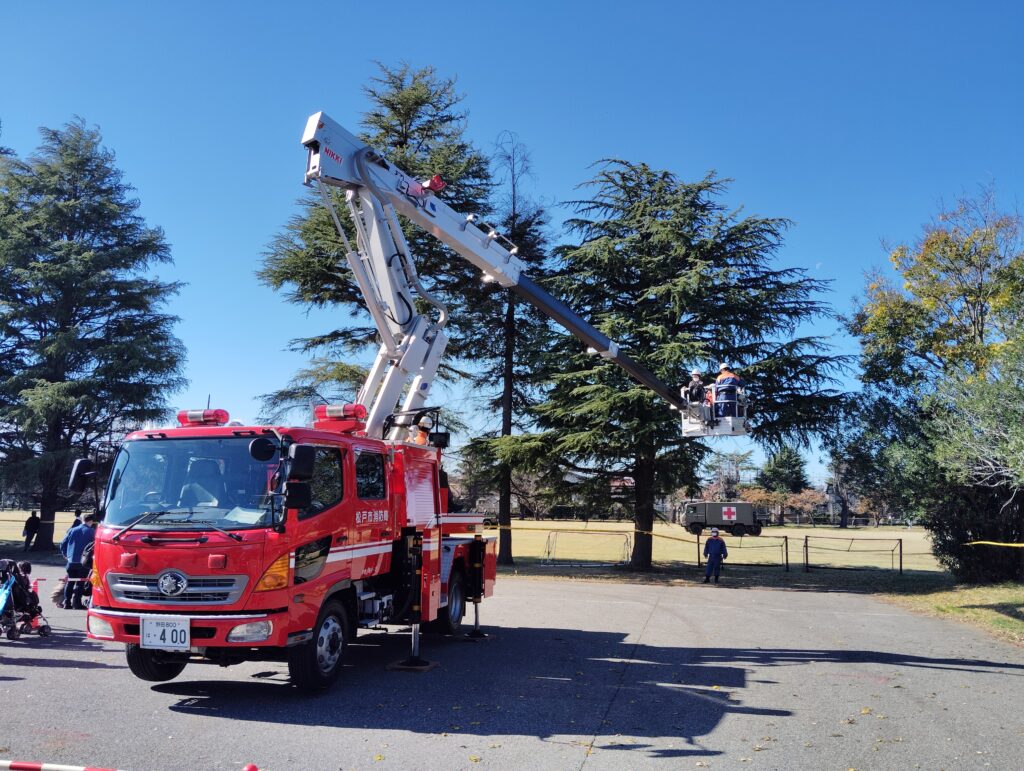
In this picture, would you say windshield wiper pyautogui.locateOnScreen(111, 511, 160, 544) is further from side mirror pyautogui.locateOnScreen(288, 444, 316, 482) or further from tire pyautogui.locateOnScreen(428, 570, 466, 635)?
tire pyautogui.locateOnScreen(428, 570, 466, 635)

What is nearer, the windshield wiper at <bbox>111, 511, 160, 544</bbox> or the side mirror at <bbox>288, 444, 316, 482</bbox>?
the side mirror at <bbox>288, 444, 316, 482</bbox>

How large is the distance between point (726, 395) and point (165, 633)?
9582 millimetres

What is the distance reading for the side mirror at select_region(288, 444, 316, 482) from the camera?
281 inches

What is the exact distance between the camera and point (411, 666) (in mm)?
9469

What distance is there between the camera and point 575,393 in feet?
81.1

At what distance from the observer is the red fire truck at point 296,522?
7176 millimetres

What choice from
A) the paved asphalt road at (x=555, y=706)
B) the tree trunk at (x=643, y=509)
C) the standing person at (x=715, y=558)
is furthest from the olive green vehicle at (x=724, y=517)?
the paved asphalt road at (x=555, y=706)

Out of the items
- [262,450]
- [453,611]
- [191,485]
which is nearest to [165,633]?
A: [191,485]

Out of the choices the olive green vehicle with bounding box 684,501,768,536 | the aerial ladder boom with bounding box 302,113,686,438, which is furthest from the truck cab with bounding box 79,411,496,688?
the olive green vehicle with bounding box 684,501,768,536

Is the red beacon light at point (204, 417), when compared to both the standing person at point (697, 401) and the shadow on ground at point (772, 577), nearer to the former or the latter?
the standing person at point (697, 401)

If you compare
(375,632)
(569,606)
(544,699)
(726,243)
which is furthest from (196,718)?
(726,243)

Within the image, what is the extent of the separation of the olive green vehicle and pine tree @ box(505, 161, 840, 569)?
27.3 meters

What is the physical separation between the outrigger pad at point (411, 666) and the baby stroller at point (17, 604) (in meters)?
5.17

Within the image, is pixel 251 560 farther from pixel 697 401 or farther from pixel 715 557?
pixel 715 557
